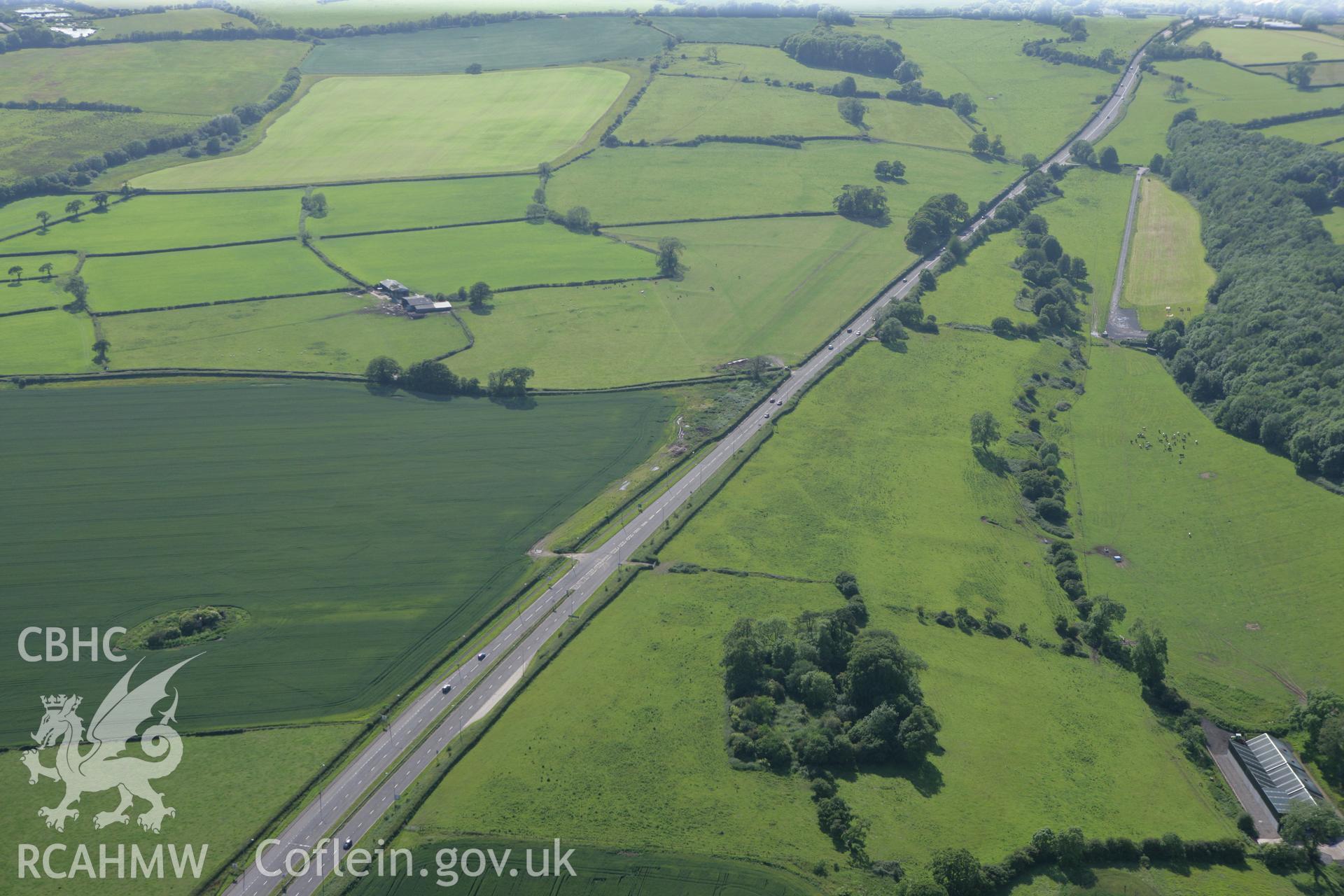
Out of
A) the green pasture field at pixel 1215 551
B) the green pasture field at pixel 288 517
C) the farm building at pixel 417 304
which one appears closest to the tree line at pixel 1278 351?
the green pasture field at pixel 1215 551

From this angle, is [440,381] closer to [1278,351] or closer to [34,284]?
[34,284]

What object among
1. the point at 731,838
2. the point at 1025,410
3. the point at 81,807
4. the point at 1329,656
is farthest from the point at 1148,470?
the point at 81,807

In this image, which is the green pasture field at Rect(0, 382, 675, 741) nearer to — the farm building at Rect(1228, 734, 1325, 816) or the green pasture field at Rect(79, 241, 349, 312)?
the green pasture field at Rect(79, 241, 349, 312)

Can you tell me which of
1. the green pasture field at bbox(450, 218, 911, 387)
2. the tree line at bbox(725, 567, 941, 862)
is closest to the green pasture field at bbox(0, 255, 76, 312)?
the green pasture field at bbox(450, 218, 911, 387)

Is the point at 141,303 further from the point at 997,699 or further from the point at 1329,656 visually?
the point at 1329,656

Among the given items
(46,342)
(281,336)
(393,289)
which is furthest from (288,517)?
(46,342)
